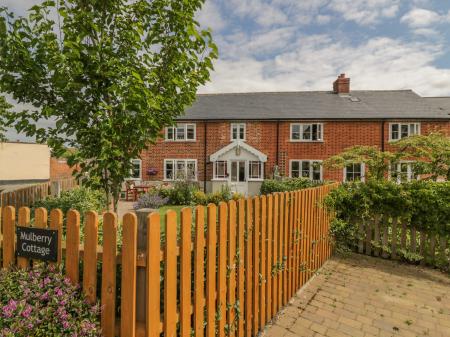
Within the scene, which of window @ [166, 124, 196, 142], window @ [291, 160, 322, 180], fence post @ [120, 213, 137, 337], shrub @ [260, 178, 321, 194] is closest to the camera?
fence post @ [120, 213, 137, 337]

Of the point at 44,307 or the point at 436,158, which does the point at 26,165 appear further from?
the point at 436,158

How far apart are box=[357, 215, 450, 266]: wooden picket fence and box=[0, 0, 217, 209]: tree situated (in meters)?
5.12

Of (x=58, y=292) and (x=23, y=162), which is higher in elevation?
(x=23, y=162)

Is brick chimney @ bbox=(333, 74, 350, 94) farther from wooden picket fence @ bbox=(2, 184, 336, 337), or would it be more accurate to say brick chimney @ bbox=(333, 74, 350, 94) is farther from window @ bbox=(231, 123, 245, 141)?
wooden picket fence @ bbox=(2, 184, 336, 337)

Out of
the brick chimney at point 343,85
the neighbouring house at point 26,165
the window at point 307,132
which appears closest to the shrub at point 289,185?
the window at point 307,132

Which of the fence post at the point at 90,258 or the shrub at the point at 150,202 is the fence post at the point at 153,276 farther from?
the shrub at the point at 150,202

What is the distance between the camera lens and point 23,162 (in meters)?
33.5

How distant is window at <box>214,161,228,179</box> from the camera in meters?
21.9

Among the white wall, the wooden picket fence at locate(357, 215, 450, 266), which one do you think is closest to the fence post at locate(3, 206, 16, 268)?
the wooden picket fence at locate(357, 215, 450, 266)

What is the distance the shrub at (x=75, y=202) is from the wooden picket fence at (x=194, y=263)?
5.27m

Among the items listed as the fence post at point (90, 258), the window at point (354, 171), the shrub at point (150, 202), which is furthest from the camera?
the window at point (354, 171)

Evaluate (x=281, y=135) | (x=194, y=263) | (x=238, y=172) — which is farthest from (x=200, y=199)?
(x=194, y=263)

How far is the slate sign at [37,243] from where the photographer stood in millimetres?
2344

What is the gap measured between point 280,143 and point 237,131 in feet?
11.7
